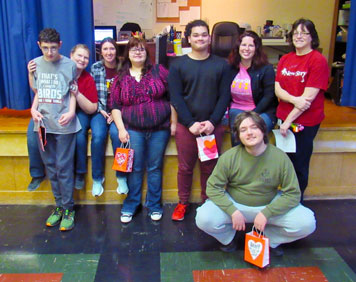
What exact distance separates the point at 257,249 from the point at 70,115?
1397 millimetres

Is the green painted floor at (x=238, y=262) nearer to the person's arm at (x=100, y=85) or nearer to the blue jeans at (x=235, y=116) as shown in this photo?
the blue jeans at (x=235, y=116)

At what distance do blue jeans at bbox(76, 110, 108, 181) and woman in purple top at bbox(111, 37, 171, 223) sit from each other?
0.15m

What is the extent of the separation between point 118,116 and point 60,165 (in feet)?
1.65

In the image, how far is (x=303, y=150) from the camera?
2.41 m

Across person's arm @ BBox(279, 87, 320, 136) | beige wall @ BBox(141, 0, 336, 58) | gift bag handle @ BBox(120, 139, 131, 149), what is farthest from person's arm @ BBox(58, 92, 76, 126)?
beige wall @ BBox(141, 0, 336, 58)

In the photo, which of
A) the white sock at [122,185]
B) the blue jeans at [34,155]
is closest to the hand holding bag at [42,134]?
the blue jeans at [34,155]

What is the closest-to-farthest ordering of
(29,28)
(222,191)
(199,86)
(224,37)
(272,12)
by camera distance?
(222,191) → (199,86) → (29,28) → (224,37) → (272,12)

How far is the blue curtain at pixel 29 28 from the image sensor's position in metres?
2.70

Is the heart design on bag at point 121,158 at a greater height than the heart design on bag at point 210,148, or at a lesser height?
lesser

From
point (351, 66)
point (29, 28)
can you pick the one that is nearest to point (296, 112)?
point (351, 66)

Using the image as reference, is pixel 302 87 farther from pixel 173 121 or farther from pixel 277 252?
pixel 277 252

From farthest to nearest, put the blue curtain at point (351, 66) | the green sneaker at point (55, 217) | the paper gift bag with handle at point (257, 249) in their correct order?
the blue curtain at point (351, 66) → the green sneaker at point (55, 217) → the paper gift bag with handle at point (257, 249)

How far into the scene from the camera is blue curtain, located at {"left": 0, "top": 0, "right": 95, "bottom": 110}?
2.70 m

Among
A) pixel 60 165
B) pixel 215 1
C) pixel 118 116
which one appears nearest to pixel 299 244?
pixel 118 116
